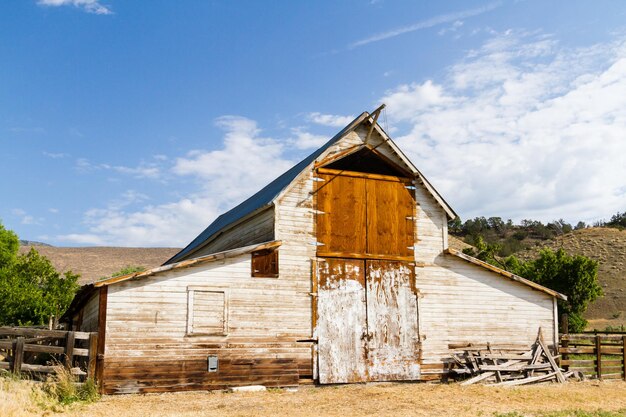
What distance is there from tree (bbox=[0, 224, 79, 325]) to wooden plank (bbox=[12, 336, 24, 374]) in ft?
65.0

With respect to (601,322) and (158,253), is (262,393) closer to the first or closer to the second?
(601,322)

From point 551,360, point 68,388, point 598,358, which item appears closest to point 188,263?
point 68,388

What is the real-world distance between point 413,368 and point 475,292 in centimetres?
342

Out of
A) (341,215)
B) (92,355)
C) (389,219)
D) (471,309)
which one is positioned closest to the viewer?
(92,355)

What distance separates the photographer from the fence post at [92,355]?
52.9 feet

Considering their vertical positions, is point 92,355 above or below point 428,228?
below

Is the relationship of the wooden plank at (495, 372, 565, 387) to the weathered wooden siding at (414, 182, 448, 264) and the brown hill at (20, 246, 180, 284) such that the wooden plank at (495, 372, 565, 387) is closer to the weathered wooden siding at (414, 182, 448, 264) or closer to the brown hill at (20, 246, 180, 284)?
the weathered wooden siding at (414, 182, 448, 264)

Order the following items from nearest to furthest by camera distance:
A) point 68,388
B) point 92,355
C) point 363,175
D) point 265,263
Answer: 1. point 68,388
2. point 92,355
3. point 265,263
4. point 363,175

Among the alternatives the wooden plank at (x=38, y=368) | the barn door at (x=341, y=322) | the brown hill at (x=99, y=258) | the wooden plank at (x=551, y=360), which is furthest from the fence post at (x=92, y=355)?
the brown hill at (x=99, y=258)

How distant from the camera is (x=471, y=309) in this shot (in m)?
21.1

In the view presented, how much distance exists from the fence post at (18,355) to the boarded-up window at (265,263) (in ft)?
20.7

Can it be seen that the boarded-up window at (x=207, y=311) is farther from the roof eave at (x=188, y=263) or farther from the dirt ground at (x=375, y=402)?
the dirt ground at (x=375, y=402)

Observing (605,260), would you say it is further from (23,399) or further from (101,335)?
(23,399)

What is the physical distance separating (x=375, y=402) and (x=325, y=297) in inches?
162
